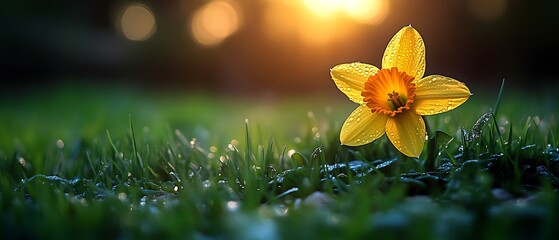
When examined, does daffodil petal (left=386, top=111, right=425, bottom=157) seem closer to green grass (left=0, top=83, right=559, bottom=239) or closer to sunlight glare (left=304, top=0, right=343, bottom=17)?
green grass (left=0, top=83, right=559, bottom=239)

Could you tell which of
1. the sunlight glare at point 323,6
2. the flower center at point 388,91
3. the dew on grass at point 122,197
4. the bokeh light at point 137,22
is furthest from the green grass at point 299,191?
the bokeh light at point 137,22

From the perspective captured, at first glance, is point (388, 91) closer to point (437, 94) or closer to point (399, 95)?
point (399, 95)

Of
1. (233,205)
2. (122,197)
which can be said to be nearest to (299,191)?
(233,205)

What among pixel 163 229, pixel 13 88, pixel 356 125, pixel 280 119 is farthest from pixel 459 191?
pixel 13 88

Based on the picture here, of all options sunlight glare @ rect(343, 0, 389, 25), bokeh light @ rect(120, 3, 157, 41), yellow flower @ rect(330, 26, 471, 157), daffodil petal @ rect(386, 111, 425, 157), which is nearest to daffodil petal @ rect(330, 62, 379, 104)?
yellow flower @ rect(330, 26, 471, 157)

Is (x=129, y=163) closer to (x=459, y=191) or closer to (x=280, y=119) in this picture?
(x=459, y=191)

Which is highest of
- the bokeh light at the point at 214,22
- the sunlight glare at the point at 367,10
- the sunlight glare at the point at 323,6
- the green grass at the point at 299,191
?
the bokeh light at the point at 214,22

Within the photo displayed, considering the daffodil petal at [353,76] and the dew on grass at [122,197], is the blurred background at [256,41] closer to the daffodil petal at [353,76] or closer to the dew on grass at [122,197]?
the daffodil petal at [353,76]
